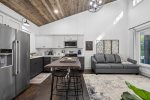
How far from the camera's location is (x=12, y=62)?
11.7 feet

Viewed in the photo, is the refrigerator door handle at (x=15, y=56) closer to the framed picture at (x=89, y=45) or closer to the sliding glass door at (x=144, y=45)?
the framed picture at (x=89, y=45)

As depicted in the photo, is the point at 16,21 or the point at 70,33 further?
the point at 70,33

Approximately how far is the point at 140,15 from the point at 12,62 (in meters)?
6.00

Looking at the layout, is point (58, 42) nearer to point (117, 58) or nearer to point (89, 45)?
point (89, 45)

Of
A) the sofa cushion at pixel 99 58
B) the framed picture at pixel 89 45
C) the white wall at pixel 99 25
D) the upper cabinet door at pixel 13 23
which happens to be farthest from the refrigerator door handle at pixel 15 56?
the framed picture at pixel 89 45

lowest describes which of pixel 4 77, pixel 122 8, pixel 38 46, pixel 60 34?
pixel 4 77

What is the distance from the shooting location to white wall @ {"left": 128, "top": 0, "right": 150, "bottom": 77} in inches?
247

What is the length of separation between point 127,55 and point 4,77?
23.3 ft

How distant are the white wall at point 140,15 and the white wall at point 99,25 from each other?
0.66 m

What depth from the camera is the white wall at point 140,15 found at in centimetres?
627

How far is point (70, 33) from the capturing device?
8.73 meters

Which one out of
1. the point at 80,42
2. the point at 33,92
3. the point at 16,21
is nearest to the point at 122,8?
the point at 80,42

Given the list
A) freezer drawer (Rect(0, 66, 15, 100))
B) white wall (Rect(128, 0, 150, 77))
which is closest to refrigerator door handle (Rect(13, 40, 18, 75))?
freezer drawer (Rect(0, 66, 15, 100))

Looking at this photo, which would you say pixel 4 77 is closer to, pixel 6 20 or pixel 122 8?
pixel 6 20
